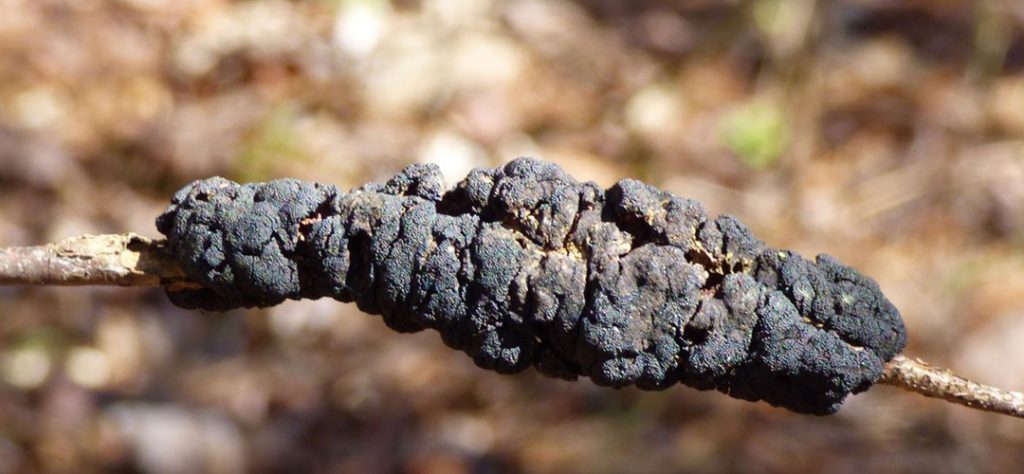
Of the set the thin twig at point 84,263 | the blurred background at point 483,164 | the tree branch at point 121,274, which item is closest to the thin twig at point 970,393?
the tree branch at point 121,274

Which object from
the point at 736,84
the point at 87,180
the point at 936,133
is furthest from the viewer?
the point at 736,84

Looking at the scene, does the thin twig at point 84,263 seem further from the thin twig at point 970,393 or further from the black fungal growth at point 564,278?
the thin twig at point 970,393

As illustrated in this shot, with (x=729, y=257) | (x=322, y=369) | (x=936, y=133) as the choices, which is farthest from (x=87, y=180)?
(x=936, y=133)

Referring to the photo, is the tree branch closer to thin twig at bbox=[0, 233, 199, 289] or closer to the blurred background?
thin twig at bbox=[0, 233, 199, 289]

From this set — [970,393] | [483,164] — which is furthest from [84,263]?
[483,164]

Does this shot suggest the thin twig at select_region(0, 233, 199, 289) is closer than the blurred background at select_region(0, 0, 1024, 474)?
Yes

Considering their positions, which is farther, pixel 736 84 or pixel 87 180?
pixel 736 84

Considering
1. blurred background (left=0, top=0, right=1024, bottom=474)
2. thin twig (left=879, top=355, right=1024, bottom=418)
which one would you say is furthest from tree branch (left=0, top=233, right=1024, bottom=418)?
blurred background (left=0, top=0, right=1024, bottom=474)

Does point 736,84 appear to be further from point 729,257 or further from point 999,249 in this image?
point 729,257
